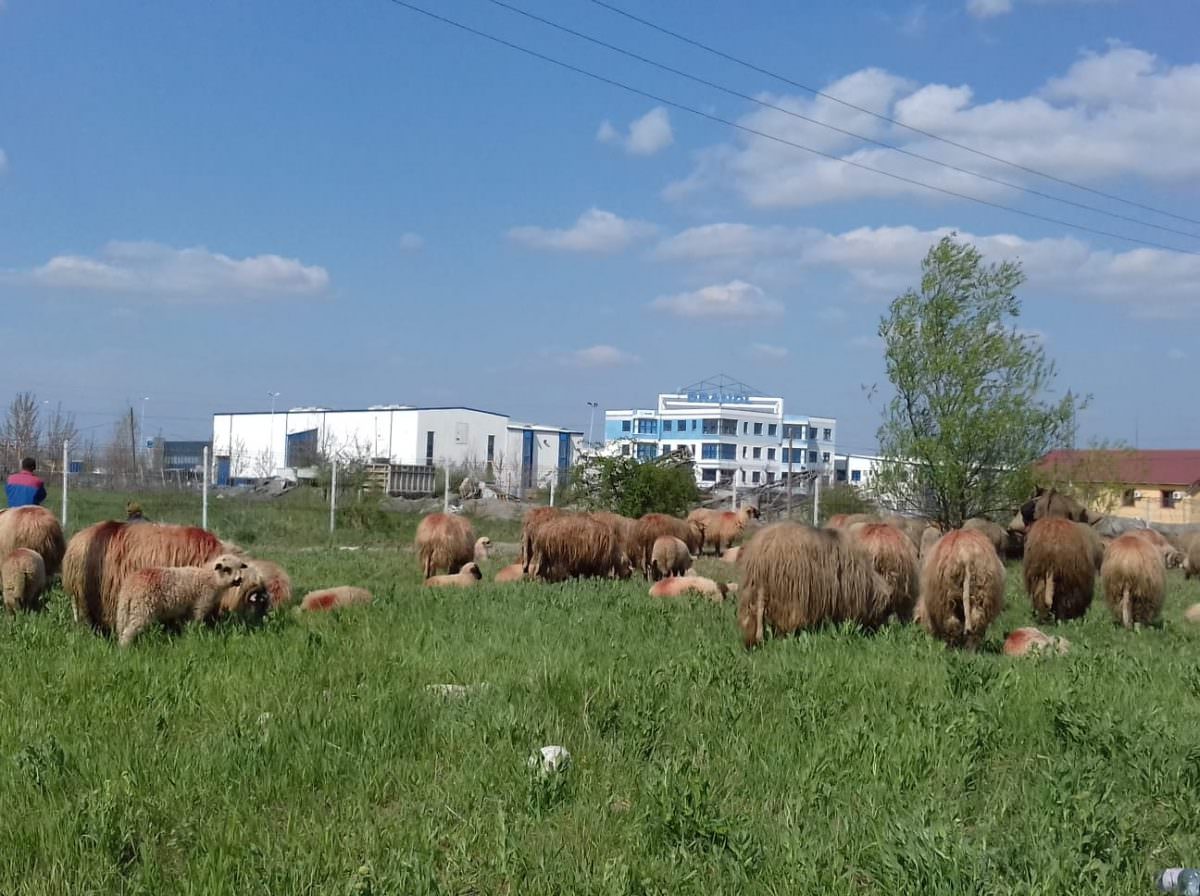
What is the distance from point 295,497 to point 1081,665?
2468cm

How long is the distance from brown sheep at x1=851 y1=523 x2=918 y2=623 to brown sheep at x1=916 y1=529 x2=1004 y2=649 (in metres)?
0.98

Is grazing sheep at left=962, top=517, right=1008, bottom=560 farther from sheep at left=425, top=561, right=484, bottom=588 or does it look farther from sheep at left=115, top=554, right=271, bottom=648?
sheep at left=115, top=554, right=271, bottom=648

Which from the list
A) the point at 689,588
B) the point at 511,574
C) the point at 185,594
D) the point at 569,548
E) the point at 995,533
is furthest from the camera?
the point at 995,533

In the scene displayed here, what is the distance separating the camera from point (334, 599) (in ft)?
41.6

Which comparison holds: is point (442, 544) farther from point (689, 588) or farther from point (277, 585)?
point (277, 585)

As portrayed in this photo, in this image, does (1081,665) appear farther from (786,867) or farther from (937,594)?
(786,867)

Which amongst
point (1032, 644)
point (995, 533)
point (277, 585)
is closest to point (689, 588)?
point (1032, 644)

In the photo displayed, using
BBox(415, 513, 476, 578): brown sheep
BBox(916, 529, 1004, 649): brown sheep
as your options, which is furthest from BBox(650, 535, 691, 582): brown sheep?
BBox(916, 529, 1004, 649): brown sheep

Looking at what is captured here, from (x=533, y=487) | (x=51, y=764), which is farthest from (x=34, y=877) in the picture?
(x=533, y=487)

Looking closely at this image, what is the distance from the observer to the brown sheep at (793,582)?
34.1ft

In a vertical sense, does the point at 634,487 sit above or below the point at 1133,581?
above

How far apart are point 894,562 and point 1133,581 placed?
12.6ft

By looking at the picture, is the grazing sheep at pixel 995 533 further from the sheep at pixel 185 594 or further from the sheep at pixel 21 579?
the sheep at pixel 21 579

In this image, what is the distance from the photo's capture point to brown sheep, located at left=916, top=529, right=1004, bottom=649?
10.6 metres
